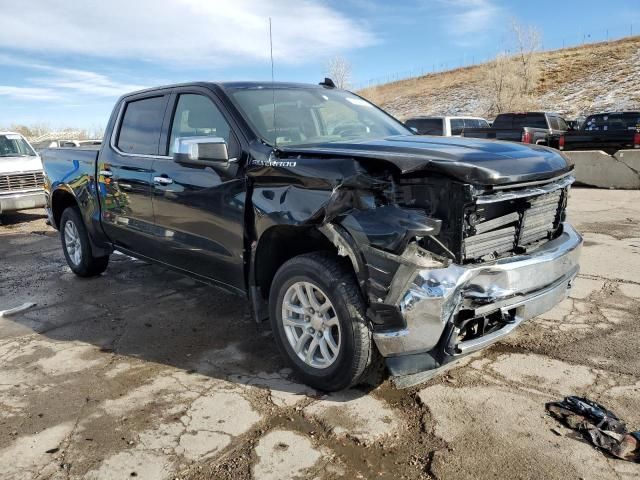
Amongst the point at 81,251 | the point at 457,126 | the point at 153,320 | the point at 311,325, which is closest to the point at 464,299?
the point at 311,325

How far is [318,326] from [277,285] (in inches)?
15.4

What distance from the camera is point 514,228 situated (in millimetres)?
3191

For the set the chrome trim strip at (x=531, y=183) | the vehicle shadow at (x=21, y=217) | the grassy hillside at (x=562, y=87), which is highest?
the grassy hillside at (x=562, y=87)

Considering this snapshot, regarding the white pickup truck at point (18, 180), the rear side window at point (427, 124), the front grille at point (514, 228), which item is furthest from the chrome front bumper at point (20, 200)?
the front grille at point (514, 228)

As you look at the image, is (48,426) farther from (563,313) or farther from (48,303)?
(563,313)

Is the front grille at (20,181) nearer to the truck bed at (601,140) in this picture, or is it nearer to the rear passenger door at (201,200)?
the rear passenger door at (201,200)

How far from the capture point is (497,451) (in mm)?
2688

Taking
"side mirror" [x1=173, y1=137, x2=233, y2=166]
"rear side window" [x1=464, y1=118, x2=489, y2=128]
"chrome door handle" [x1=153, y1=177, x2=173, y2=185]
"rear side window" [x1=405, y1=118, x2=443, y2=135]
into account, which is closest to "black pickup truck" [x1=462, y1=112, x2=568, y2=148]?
"rear side window" [x1=405, y1=118, x2=443, y2=135]

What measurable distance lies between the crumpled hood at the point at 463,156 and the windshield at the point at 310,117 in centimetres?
30

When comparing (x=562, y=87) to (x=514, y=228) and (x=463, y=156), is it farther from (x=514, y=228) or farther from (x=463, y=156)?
(x=463, y=156)

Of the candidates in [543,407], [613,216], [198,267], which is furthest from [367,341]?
[613,216]

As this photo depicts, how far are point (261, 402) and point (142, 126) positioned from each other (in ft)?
9.44

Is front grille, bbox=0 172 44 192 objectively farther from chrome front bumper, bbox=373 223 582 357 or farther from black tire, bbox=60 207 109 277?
chrome front bumper, bbox=373 223 582 357

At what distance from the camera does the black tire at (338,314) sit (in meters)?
2.95
